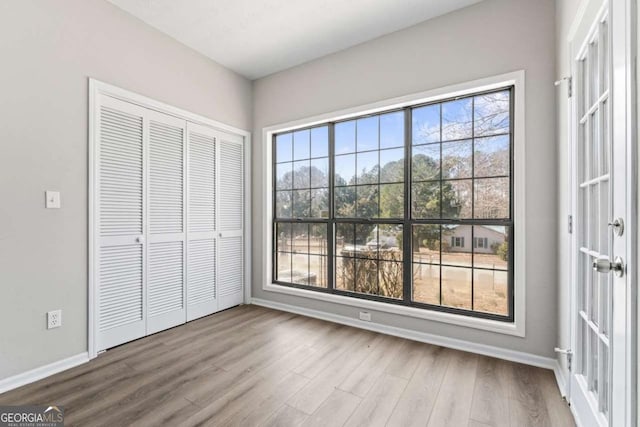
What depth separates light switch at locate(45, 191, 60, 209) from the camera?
2.11 meters

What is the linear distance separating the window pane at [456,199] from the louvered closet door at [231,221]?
7.88ft

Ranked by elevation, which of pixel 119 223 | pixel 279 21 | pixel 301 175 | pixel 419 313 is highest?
pixel 279 21

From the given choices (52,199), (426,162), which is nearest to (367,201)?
(426,162)

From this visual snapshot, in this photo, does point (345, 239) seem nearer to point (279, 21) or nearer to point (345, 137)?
point (345, 137)

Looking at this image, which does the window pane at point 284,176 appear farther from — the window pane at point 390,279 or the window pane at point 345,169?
the window pane at point 390,279

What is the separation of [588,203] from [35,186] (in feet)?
A: 11.3

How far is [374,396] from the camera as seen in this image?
1854 millimetres

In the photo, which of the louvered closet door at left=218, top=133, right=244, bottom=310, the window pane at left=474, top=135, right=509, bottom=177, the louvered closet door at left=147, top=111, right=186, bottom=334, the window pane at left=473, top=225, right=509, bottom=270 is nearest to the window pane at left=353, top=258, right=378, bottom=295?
the window pane at left=473, top=225, right=509, bottom=270

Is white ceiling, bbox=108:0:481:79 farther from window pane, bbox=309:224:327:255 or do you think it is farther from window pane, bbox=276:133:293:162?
window pane, bbox=309:224:327:255

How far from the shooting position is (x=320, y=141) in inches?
134

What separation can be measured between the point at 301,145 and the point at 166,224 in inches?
67.6

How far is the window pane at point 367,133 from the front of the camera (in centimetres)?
304

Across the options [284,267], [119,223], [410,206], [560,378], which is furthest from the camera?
[284,267]

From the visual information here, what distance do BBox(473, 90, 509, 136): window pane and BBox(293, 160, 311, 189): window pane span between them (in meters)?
1.80
